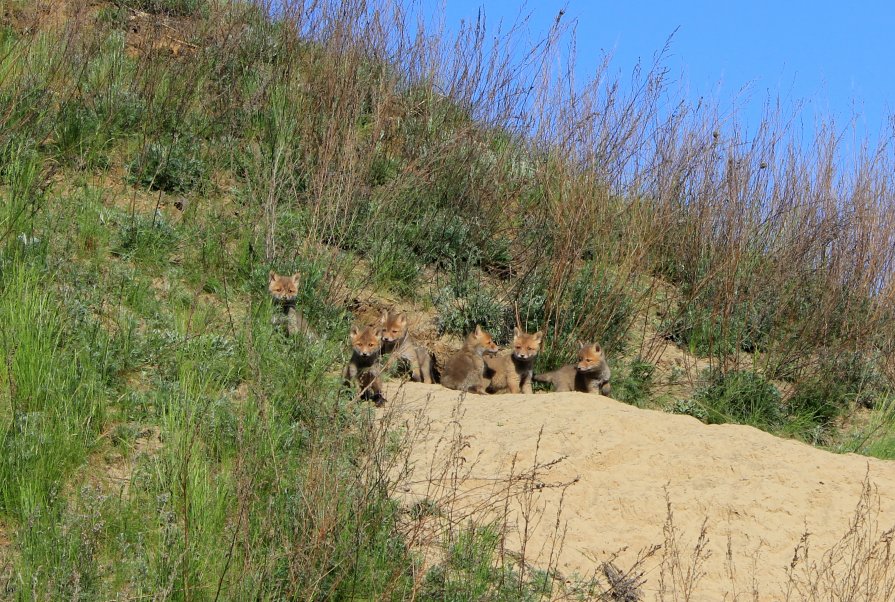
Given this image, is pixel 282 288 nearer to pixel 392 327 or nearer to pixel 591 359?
pixel 392 327

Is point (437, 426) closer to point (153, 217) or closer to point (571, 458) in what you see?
point (571, 458)

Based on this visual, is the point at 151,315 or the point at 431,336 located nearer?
the point at 151,315

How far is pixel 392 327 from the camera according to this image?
9.52 meters

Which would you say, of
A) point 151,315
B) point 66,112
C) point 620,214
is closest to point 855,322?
point 620,214

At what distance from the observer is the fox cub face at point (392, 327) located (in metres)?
9.31

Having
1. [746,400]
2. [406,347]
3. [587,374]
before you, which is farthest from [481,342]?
[746,400]

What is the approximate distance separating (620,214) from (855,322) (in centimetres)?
268

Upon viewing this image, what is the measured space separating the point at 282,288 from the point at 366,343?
1101mm

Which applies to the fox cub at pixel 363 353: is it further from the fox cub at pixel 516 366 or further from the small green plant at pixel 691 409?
the small green plant at pixel 691 409

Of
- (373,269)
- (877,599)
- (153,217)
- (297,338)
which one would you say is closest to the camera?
(877,599)

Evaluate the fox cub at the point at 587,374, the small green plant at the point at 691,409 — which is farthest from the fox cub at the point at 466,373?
the small green plant at the point at 691,409

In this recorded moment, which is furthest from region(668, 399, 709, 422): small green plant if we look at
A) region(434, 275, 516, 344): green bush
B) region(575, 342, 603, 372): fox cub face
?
region(434, 275, 516, 344): green bush

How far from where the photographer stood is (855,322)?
10.6 m

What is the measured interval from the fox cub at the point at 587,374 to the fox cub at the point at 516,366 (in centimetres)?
30
